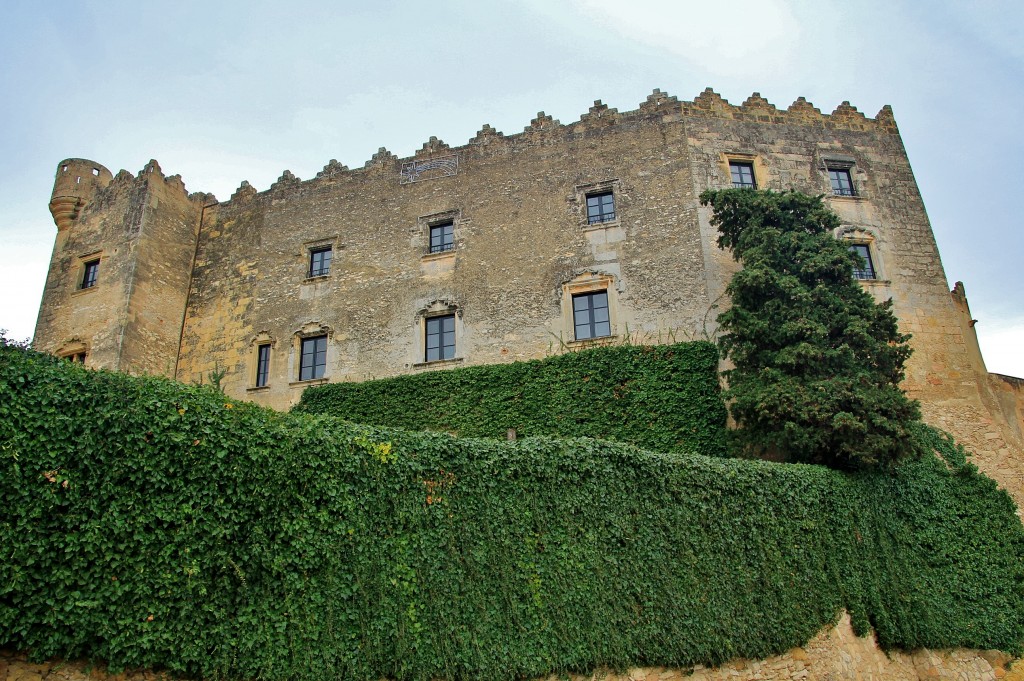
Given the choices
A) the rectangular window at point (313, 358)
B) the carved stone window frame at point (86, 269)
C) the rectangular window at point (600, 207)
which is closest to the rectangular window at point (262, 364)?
the rectangular window at point (313, 358)

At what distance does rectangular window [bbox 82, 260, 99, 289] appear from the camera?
21.1 meters

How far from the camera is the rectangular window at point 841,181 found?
64.7 ft

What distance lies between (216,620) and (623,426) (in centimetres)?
1044

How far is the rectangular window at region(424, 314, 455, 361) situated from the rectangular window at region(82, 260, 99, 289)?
9.98 metres

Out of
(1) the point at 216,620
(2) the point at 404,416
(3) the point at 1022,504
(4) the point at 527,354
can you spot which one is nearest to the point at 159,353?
(2) the point at 404,416

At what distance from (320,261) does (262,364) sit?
3.43 meters

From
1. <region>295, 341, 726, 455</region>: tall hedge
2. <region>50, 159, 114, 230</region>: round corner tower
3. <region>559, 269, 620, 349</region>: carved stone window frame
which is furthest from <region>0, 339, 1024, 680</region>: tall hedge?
<region>50, 159, 114, 230</region>: round corner tower

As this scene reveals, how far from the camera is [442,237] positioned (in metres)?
20.8

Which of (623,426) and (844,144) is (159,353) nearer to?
(623,426)

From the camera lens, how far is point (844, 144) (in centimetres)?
2031

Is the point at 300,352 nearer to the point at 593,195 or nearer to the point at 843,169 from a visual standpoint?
the point at 593,195

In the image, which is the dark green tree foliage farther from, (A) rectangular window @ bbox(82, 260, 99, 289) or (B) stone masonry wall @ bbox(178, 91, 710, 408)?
(A) rectangular window @ bbox(82, 260, 99, 289)

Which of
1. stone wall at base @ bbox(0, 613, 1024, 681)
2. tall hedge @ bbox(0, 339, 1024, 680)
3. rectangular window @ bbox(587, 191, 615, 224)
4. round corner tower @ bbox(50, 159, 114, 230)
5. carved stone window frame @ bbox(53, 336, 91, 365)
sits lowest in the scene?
stone wall at base @ bbox(0, 613, 1024, 681)

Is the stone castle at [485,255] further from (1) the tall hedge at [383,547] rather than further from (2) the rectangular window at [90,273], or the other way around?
(1) the tall hedge at [383,547]
